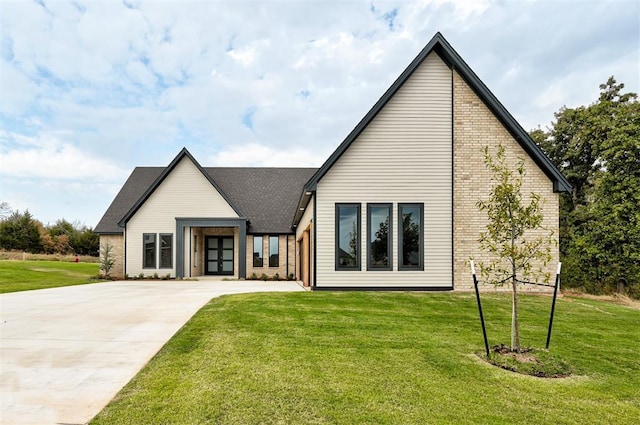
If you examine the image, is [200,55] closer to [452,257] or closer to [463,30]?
[463,30]

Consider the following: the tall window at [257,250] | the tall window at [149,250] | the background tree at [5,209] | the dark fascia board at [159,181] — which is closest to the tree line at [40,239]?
the background tree at [5,209]

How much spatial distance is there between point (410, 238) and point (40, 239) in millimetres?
40809

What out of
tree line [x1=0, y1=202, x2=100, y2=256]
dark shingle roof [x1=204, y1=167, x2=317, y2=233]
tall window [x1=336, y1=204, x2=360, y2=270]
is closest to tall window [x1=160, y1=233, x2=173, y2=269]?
dark shingle roof [x1=204, y1=167, x2=317, y2=233]

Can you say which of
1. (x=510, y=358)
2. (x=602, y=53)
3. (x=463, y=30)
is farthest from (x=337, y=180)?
(x=602, y=53)

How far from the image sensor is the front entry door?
2381cm

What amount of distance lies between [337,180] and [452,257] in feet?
16.2

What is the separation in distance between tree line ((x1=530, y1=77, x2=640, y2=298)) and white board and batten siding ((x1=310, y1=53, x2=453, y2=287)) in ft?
36.6

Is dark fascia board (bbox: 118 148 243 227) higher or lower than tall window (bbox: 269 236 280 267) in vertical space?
higher

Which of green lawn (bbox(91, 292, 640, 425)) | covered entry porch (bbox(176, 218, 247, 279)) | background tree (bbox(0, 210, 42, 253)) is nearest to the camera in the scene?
green lawn (bbox(91, 292, 640, 425))

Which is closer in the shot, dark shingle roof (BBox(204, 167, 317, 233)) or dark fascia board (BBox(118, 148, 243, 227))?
dark fascia board (BBox(118, 148, 243, 227))

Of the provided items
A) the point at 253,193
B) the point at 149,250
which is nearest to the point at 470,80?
the point at 253,193

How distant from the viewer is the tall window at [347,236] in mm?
13102

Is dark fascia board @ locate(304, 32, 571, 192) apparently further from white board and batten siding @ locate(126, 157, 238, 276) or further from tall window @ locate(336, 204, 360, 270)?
white board and batten siding @ locate(126, 157, 238, 276)

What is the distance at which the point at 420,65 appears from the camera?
13.5m
